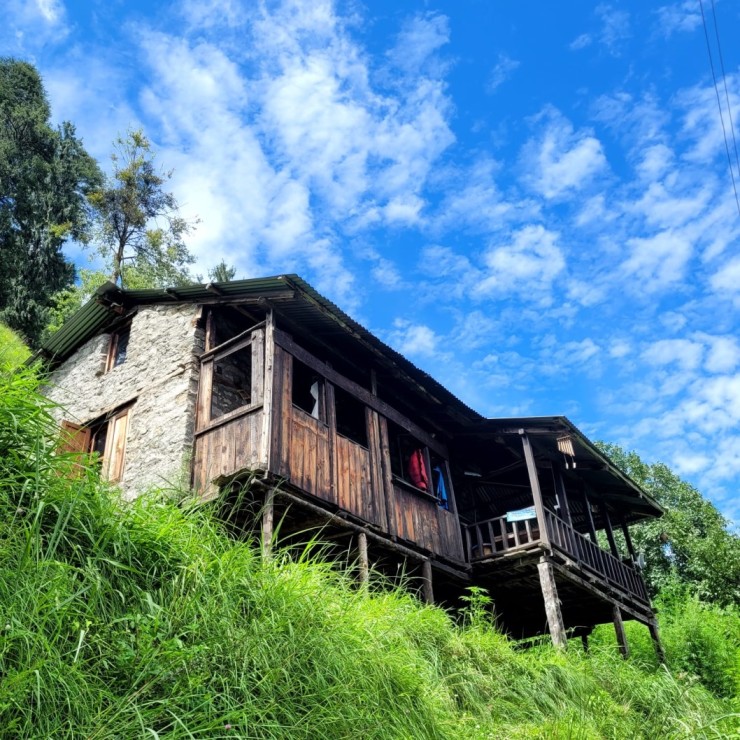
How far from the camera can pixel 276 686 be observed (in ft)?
13.9

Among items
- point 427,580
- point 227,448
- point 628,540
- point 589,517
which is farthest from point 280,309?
point 628,540

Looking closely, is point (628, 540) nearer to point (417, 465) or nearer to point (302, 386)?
point (417, 465)

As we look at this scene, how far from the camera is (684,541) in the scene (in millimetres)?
25047

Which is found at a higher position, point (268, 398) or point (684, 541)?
point (684, 541)

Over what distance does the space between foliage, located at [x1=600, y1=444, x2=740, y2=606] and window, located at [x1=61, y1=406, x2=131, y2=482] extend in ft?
55.1

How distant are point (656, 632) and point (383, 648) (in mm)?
12190

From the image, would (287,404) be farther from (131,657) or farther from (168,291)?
(131,657)

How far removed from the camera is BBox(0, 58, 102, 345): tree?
2445cm

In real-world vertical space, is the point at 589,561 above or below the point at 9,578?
above

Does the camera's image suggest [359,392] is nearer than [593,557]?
Yes

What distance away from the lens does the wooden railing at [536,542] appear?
483 inches

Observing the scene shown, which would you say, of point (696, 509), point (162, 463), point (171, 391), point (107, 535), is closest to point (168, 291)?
point (171, 391)

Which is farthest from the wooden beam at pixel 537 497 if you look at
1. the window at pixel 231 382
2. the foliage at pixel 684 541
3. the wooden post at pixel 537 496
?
the foliage at pixel 684 541

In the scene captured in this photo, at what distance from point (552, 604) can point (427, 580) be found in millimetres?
2054
